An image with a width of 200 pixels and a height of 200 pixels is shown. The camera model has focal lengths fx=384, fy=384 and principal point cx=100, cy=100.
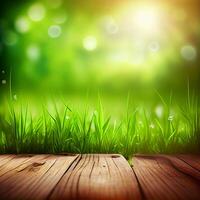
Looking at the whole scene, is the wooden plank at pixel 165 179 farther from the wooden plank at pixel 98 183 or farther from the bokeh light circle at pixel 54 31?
the bokeh light circle at pixel 54 31

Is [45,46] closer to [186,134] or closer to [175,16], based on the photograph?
[175,16]

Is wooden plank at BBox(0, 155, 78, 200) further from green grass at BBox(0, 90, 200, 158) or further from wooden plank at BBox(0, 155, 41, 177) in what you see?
green grass at BBox(0, 90, 200, 158)

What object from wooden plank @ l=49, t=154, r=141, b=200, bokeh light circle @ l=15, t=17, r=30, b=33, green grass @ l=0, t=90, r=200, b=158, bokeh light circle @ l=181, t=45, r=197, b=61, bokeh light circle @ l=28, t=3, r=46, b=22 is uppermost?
bokeh light circle @ l=28, t=3, r=46, b=22

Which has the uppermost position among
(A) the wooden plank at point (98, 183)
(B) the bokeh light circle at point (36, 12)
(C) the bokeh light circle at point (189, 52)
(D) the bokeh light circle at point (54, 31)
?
(B) the bokeh light circle at point (36, 12)

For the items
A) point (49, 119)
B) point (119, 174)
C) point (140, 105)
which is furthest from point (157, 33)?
point (119, 174)

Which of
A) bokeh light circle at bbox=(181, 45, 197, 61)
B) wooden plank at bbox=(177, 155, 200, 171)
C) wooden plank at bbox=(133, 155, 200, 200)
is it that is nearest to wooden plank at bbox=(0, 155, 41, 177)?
wooden plank at bbox=(133, 155, 200, 200)

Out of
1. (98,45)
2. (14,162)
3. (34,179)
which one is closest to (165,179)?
(34,179)

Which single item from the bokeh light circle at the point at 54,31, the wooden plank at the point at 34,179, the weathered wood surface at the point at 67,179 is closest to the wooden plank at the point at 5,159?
the weathered wood surface at the point at 67,179
